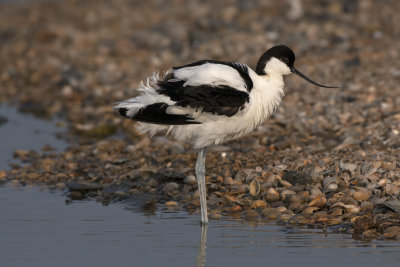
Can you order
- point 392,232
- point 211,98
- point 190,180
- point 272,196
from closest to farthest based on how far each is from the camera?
1. point 392,232
2. point 211,98
3. point 272,196
4. point 190,180

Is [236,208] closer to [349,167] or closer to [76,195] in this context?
[349,167]

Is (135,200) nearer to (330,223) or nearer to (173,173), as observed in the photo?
(173,173)

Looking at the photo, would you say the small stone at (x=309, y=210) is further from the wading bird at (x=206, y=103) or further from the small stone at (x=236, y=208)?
the wading bird at (x=206, y=103)

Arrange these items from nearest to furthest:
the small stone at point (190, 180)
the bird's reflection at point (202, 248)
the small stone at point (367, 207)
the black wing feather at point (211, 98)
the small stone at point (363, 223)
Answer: the bird's reflection at point (202, 248) < the small stone at point (363, 223) < the black wing feather at point (211, 98) < the small stone at point (367, 207) < the small stone at point (190, 180)

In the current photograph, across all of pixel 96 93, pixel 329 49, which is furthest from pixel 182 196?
pixel 329 49

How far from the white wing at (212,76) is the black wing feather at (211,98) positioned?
45 mm

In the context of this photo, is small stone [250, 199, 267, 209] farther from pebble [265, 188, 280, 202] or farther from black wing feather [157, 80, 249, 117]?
black wing feather [157, 80, 249, 117]

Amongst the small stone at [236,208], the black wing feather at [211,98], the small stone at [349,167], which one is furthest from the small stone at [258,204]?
the black wing feather at [211,98]

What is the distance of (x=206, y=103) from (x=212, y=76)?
238mm

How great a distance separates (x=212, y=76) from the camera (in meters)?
6.59

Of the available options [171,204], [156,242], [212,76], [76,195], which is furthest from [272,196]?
[76,195]

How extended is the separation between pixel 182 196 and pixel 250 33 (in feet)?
27.2

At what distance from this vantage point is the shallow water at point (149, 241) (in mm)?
5590

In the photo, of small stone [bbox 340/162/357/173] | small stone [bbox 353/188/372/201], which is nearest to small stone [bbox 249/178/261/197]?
small stone [bbox 340/162/357/173]
